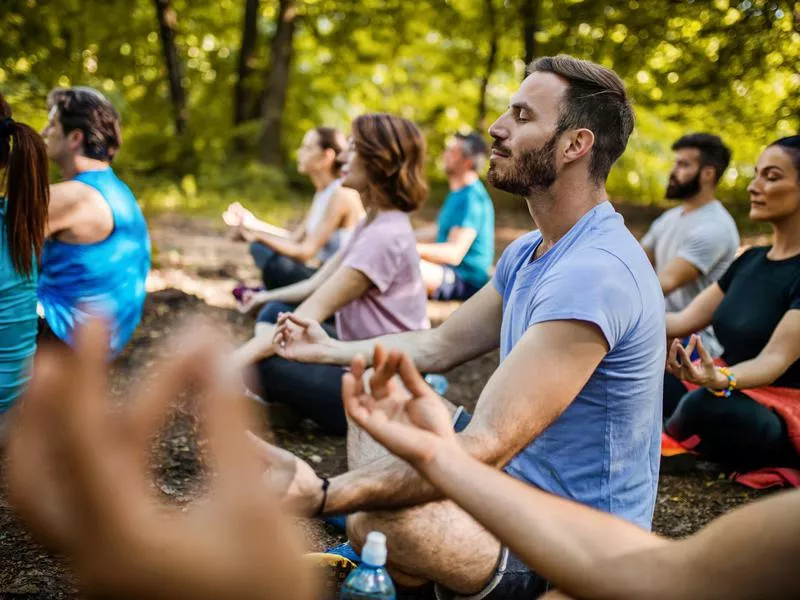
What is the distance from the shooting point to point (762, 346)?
3865mm

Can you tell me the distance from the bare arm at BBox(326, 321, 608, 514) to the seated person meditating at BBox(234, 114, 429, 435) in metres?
2.01

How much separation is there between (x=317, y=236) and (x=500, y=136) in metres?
3.64

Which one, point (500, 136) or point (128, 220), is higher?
point (500, 136)

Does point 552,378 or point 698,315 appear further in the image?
point 698,315

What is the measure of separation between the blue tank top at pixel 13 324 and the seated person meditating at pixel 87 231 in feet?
1.19

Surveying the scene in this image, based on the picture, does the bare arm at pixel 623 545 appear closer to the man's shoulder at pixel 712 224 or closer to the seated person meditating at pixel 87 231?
the seated person meditating at pixel 87 231

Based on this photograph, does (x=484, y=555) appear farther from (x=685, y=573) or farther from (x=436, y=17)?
(x=436, y=17)

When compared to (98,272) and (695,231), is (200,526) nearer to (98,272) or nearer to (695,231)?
(98,272)

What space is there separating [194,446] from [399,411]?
2.44 meters

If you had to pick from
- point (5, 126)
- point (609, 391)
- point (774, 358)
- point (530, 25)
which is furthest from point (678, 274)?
point (530, 25)

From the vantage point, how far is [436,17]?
1642 cm

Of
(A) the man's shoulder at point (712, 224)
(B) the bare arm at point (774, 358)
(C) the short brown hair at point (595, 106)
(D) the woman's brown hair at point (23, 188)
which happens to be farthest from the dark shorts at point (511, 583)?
(A) the man's shoulder at point (712, 224)

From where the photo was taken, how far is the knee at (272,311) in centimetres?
475

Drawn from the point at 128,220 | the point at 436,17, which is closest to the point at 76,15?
the point at 436,17
